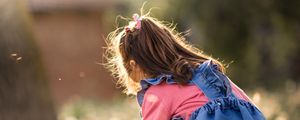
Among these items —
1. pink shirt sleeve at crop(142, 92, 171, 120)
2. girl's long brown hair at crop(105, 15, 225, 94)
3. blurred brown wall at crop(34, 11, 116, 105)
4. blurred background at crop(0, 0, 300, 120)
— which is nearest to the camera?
pink shirt sleeve at crop(142, 92, 171, 120)

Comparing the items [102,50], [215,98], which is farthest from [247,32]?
[215,98]

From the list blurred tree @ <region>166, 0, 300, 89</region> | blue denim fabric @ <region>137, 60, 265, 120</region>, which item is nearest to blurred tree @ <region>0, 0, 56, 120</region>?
blue denim fabric @ <region>137, 60, 265, 120</region>

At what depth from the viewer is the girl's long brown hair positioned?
4633 mm

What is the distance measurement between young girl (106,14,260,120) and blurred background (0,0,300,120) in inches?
57.4

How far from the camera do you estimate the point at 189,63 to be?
4641 millimetres

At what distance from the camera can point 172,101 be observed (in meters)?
4.49

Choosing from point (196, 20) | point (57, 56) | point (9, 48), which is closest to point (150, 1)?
point (196, 20)

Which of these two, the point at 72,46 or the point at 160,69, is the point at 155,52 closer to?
the point at 160,69

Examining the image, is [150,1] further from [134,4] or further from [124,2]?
[124,2]

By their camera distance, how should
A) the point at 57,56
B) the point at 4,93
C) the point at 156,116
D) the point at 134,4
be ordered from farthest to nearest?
the point at 57,56
the point at 134,4
the point at 4,93
the point at 156,116

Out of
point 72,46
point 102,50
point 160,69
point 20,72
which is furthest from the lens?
point 72,46

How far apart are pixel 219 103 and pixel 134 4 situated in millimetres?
12711

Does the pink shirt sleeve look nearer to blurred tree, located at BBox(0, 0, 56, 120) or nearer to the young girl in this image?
the young girl

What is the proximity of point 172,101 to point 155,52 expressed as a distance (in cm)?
37
